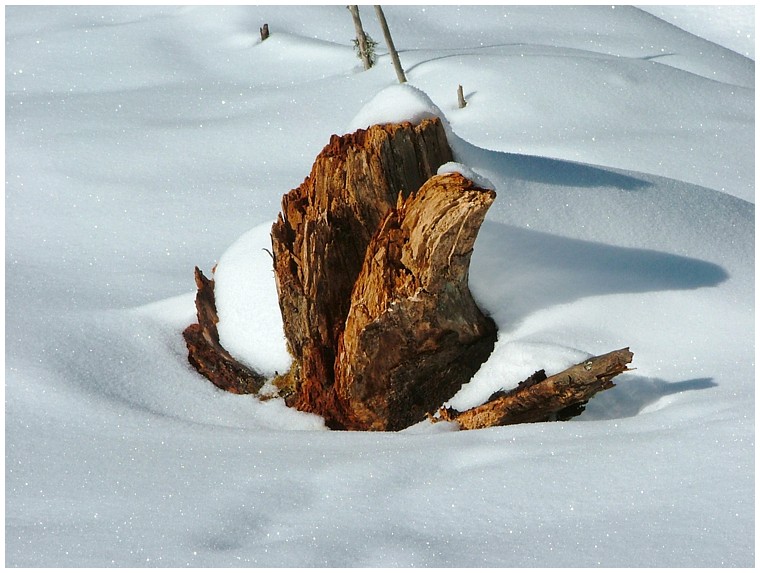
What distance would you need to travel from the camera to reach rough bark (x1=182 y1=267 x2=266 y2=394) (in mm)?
4840

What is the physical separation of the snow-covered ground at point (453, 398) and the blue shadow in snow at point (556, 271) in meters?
0.02

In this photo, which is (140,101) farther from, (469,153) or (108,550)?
(108,550)

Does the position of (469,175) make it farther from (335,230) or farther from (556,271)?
(556,271)

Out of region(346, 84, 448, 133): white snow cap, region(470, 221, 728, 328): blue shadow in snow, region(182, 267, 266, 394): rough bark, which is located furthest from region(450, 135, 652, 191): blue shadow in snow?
region(182, 267, 266, 394): rough bark

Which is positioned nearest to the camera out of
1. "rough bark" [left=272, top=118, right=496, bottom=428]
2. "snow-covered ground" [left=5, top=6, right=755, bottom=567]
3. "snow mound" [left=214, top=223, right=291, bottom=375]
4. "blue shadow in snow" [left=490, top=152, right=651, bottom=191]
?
"snow-covered ground" [left=5, top=6, right=755, bottom=567]

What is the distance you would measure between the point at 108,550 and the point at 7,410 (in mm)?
1576

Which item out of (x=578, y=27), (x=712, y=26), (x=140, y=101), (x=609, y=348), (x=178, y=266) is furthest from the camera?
(x=712, y=26)

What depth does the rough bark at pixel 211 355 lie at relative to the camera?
484 centimetres

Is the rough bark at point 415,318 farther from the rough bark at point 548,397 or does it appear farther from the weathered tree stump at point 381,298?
the rough bark at point 548,397

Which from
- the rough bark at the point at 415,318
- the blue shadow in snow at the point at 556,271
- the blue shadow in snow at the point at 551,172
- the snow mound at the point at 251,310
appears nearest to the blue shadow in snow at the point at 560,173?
the blue shadow in snow at the point at 551,172

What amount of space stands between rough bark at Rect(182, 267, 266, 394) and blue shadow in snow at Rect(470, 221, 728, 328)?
54.5 inches

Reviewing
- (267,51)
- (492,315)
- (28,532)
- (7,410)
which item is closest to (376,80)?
(267,51)

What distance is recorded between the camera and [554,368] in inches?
167

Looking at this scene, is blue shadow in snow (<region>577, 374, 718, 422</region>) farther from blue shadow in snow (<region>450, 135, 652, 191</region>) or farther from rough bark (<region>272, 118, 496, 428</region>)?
blue shadow in snow (<region>450, 135, 652, 191</region>)
